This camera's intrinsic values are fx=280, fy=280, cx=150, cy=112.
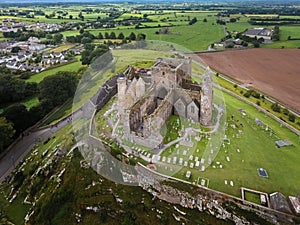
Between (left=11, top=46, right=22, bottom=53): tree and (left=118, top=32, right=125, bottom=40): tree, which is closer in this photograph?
(left=11, top=46, right=22, bottom=53): tree

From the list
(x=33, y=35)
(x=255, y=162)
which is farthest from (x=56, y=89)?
(x=33, y=35)

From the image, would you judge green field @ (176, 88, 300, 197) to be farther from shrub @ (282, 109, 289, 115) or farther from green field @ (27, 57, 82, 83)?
green field @ (27, 57, 82, 83)

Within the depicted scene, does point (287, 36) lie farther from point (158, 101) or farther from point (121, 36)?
point (158, 101)

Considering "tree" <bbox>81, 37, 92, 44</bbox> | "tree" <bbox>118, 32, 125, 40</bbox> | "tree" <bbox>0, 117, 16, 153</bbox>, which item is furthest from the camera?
"tree" <bbox>118, 32, 125, 40</bbox>

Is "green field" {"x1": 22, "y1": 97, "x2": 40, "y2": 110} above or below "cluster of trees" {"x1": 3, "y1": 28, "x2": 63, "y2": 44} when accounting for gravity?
below

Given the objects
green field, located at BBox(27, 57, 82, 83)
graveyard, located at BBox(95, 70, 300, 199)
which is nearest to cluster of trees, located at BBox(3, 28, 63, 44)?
Result: green field, located at BBox(27, 57, 82, 83)

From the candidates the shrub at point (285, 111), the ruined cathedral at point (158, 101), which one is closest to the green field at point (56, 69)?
Answer: the ruined cathedral at point (158, 101)

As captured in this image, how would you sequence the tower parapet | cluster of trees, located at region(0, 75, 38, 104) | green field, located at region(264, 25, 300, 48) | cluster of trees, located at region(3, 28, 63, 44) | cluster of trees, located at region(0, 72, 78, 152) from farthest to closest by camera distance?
cluster of trees, located at region(3, 28, 63, 44), green field, located at region(264, 25, 300, 48), cluster of trees, located at region(0, 75, 38, 104), cluster of trees, located at region(0, 72, 78, 152), the tower parapet

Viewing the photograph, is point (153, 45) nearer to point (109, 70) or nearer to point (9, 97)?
point (109, 70)

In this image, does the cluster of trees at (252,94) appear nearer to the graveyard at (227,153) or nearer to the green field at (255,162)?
the graveyard at (227,153)
